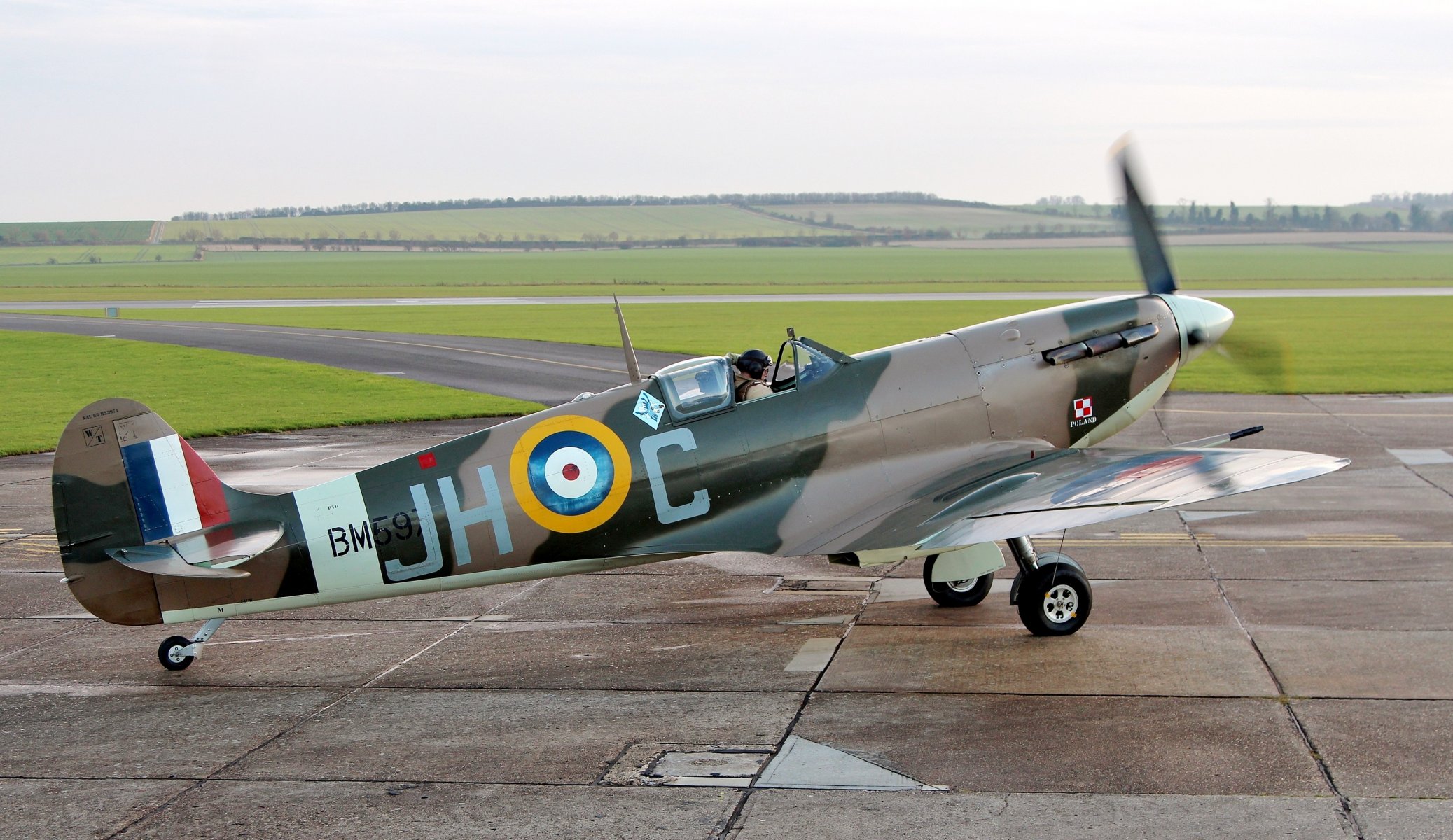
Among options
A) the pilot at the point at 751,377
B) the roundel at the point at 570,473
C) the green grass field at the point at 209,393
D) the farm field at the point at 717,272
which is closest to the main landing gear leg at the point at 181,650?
the roundel at the point at 570,473

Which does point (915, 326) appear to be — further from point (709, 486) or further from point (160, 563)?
point (160, 563)

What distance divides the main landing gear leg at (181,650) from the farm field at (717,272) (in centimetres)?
6444

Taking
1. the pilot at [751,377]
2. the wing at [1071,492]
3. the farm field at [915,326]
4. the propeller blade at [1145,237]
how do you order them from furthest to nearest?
1. the farm field at [915,326]
2. the propeller blade at [1145,237]
3. the pilot at [751,377]
4. the wing at [1071,492]

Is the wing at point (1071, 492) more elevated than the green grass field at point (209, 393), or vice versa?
the green grass field at point (209, 393)

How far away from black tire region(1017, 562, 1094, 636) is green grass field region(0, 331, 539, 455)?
51.8 ft

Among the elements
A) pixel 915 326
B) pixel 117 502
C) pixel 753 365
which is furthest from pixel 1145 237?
pixel 915 326

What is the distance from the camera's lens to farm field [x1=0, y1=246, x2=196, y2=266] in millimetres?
156875

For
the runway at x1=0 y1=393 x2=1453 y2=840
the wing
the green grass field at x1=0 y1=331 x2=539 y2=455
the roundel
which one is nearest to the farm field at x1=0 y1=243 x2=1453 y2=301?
the green grass field at x1=0 y1=331 x2=539 y2=455

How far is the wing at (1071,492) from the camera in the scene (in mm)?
8969

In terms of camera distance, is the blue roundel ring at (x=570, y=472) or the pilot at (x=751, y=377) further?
the pilot at (x=751, y=377)

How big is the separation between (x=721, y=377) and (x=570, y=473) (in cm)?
147

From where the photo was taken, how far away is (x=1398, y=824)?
21.0ft

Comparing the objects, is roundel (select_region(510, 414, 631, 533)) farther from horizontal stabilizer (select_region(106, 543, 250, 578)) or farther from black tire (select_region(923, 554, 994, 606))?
black tire (select_region(923, 554, 994, 606))

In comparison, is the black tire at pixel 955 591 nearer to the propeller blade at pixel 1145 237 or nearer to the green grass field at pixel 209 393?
the propeller blade at pixel 1145 237
